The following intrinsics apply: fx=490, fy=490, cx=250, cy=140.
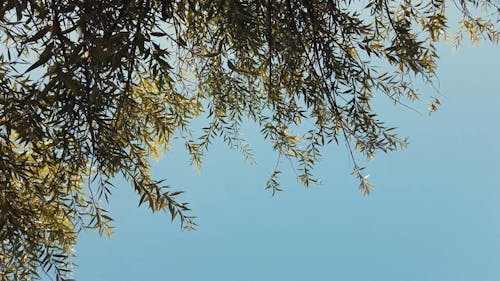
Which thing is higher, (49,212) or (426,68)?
(426,68)

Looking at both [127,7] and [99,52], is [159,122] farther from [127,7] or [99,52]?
[99,52]

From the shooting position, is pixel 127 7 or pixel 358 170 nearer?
pixel 127 7

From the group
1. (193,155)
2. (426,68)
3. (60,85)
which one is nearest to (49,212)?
(193,155)

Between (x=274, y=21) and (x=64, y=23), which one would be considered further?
(x=274, y=21)

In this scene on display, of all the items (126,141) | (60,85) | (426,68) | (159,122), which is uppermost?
(426,68)

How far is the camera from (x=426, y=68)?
9.35ft

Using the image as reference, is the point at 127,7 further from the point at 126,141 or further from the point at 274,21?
the point at 274,21

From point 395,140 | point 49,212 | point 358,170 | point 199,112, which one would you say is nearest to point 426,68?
point 395,140

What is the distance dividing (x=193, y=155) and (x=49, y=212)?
3.29ft

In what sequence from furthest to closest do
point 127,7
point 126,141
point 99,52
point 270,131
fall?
point 270,131
point 126,141
point 127,7
point 99,52

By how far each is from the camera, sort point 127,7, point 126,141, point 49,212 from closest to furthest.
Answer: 1. point 127,7
2. point 126,141
3. point 49,212

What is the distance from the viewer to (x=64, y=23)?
1.70 metres

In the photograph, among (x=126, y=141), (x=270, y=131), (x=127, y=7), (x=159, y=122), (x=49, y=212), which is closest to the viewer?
(x=127, y=7)

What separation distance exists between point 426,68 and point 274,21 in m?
0.98
